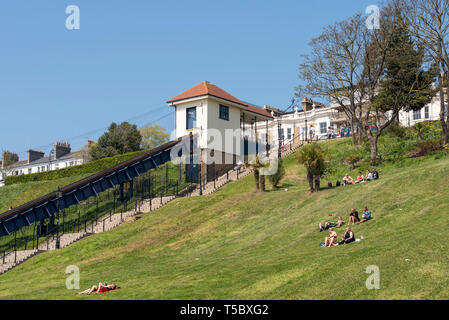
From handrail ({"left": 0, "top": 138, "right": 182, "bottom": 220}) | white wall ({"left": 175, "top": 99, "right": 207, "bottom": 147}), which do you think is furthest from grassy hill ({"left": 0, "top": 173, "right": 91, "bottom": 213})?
handrail ({"left": 0, "top": 138, "right": 182, "bottom": 220})

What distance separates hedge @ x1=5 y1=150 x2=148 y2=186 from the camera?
6198 cm

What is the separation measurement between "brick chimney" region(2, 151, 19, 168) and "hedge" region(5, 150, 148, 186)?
113 ft

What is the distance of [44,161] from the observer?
95562mm

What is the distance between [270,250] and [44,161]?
81.8m

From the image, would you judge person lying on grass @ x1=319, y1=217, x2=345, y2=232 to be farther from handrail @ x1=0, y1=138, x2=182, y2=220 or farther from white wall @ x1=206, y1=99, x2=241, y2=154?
white wall @ x1=206, y1=99, x2=241, y2=154

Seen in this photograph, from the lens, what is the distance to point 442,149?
124 ft

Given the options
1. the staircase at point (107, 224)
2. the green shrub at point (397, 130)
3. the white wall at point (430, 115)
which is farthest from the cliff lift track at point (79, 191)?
the white wall at point (430, 115)

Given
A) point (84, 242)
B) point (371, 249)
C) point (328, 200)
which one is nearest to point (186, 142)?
point (84, 242)

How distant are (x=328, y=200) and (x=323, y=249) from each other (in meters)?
9.59

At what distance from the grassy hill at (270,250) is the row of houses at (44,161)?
56682 millimetres

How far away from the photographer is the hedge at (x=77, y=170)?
62.0 m

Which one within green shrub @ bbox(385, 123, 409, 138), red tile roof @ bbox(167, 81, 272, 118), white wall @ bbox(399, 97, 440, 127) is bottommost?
green shrub @ bbox(385, 123, 409, 138)

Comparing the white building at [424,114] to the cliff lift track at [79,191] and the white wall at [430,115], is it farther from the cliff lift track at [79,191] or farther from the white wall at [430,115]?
the cliff lift track at [79,191]
